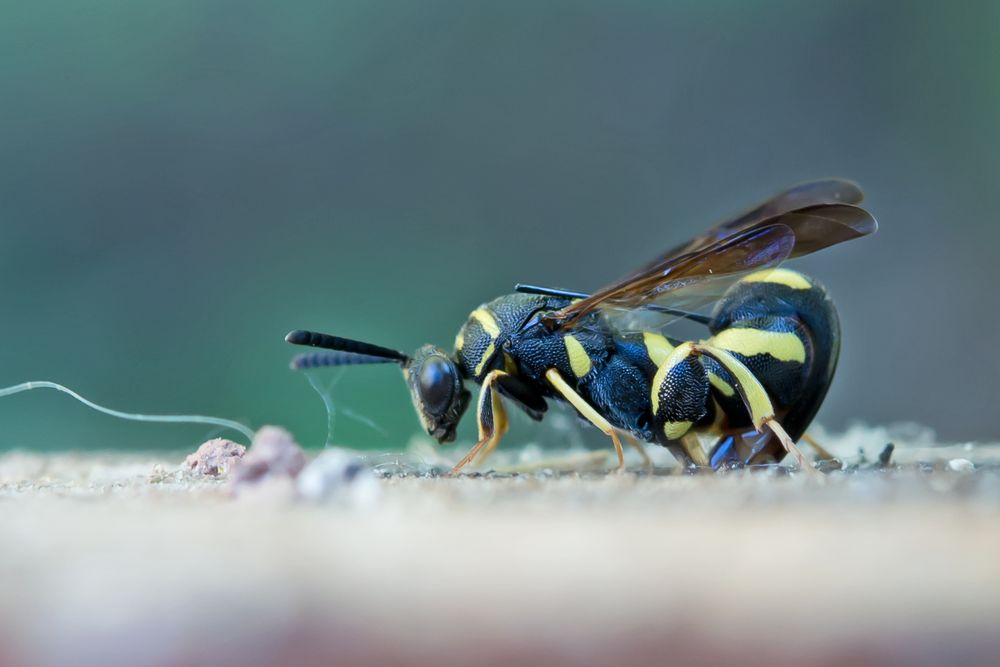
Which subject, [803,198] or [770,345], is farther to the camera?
[770,345]

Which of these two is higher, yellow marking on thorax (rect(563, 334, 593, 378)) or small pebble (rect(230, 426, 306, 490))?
yellow marking on thorax (rect(563, 334, 593, 378))

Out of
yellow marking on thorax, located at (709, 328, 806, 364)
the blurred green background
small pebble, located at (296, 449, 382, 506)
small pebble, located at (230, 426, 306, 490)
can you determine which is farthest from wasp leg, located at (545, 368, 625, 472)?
the blurred green background

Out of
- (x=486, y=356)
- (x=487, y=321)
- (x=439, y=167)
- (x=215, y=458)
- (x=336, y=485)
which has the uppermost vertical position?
(x=439, y=167)

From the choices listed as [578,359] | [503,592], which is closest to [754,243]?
[578,359]

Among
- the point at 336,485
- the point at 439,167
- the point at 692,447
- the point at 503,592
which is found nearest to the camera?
the point at 503,592

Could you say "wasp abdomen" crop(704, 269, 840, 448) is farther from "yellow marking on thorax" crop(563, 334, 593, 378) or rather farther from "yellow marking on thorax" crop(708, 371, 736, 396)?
"yellow marking on thorax" crop(563, 334, 593, 378)

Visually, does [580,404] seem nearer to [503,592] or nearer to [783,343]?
[783,343]

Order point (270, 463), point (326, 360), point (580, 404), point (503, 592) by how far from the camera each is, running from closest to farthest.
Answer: point (503, 592)
point (270, 463)
point (580, 404)
point (326, 360)
